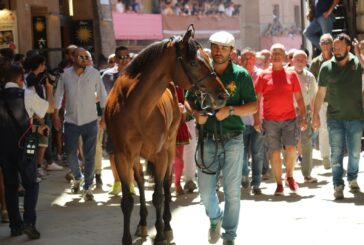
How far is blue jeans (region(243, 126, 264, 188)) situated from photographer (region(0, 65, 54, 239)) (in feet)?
12.2

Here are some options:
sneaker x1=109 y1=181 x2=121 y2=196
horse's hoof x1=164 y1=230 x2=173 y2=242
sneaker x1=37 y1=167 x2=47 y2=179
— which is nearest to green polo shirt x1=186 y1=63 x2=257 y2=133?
horse's hoof x1=164 y1=230 x2=173 y2=242

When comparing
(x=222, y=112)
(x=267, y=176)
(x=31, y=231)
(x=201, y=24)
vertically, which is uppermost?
(x=201, y=24)

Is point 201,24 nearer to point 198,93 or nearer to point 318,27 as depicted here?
point 318,27

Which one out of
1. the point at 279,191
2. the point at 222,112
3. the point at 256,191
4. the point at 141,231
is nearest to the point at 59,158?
the point at 256,191

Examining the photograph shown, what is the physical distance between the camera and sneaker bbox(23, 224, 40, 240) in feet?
29.2

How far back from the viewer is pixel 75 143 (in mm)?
11562

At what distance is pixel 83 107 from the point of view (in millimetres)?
11461

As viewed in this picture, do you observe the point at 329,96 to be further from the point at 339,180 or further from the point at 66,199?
the point at 66,199

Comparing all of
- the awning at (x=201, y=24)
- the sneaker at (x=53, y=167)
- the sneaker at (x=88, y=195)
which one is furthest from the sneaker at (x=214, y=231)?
the awning at (x=201, y=24)

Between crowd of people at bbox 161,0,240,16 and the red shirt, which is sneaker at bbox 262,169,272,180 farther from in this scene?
crowd of people at bbox 161,0,240,16

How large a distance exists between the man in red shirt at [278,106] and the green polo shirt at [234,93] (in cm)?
356

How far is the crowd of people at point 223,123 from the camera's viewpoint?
7543mm

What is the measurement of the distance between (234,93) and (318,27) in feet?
33.4

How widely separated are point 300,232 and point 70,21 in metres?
16.2
